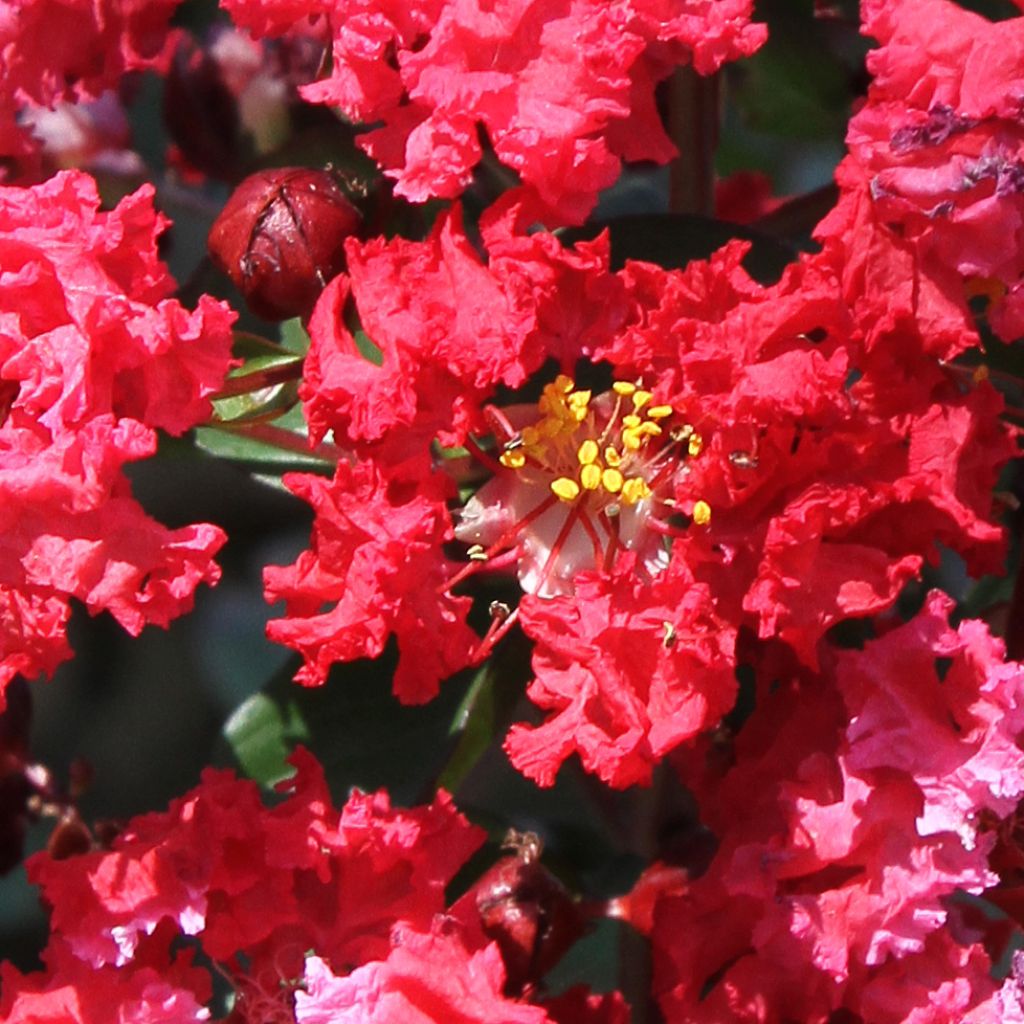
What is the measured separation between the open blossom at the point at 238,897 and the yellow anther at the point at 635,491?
0.77 feet

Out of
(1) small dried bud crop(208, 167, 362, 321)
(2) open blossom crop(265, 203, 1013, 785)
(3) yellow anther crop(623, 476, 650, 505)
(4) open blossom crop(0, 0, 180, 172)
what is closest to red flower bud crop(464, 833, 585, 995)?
(2) open blossom crop(265, 203, 1013, 785)

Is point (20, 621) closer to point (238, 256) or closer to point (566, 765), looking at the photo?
Result: point (238, 256)

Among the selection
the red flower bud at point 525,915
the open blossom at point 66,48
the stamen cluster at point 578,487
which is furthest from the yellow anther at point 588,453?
the open blossom at point 66,48

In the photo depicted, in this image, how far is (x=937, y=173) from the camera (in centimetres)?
126

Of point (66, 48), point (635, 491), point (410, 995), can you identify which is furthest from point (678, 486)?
point (66, 48)

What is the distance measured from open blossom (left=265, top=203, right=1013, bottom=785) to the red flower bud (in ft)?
0.56

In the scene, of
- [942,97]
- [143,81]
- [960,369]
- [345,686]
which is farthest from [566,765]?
[143,81]

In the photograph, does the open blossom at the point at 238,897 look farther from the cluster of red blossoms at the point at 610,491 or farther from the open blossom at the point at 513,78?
the open blossom at the point at 513,78

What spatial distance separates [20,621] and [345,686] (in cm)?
Answer: 39

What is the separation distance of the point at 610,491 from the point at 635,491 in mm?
18

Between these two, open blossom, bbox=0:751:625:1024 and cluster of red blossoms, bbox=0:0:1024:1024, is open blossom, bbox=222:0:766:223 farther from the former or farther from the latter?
open blossom, bbox=0:751:625:1024

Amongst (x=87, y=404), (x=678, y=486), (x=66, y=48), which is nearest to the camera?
(x=87, y=404)

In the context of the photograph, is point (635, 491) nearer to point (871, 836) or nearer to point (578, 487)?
point (578, 487)

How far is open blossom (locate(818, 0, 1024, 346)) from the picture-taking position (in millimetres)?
1266
